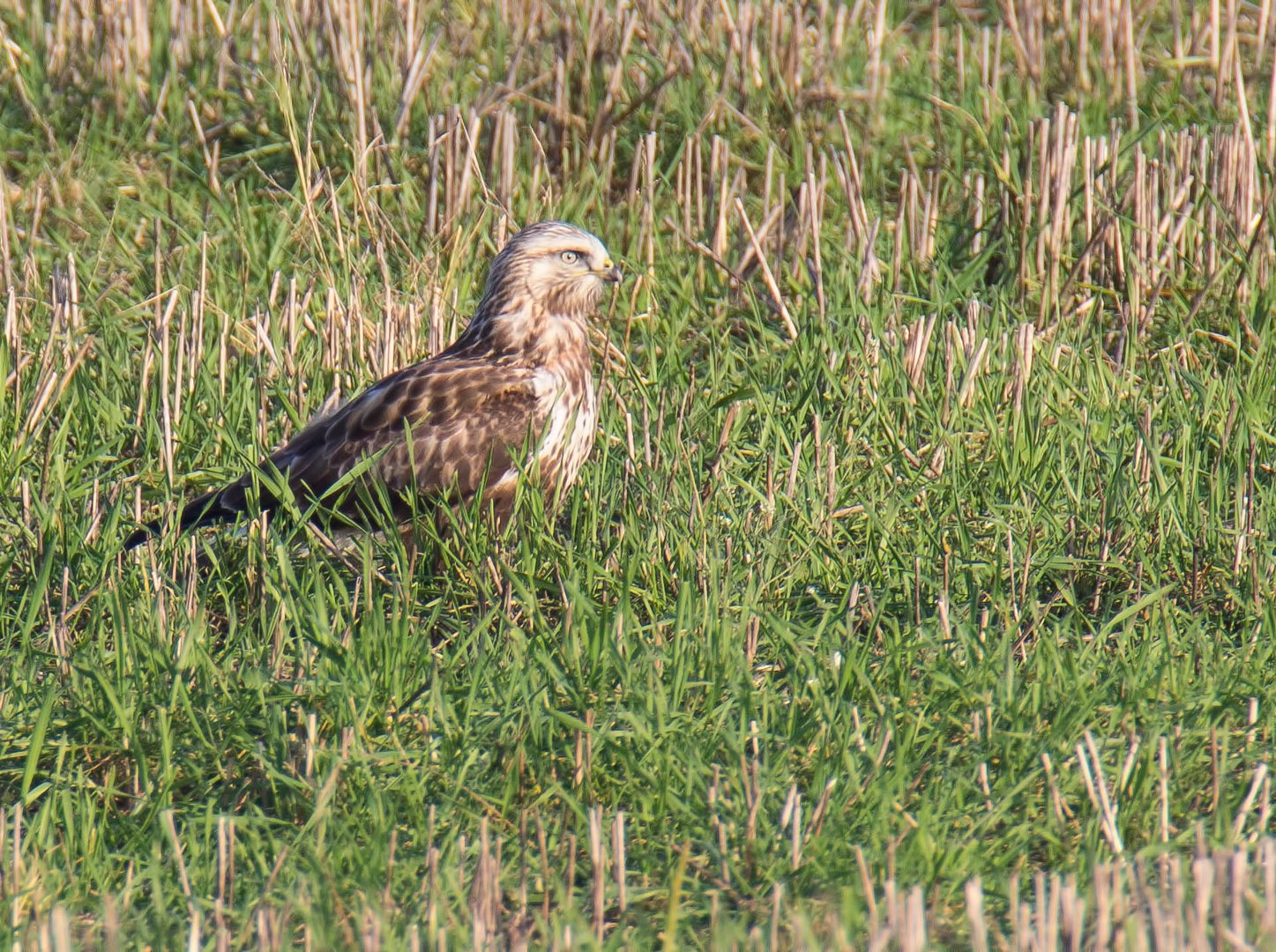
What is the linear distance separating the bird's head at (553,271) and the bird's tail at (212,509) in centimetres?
116

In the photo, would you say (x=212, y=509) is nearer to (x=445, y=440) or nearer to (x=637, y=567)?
(x=445, y=440)

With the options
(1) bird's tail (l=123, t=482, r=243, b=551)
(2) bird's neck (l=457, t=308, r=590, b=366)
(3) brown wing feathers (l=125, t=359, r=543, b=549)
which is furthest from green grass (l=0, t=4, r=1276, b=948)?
(2) bird's neck (l=457, t=308, r=590, b=366)

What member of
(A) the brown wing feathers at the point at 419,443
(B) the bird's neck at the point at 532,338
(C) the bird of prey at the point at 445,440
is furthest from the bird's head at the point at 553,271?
(A) the brown wing feathers at the point at 419,443

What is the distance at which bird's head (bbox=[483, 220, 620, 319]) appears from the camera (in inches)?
229

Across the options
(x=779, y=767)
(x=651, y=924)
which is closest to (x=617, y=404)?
(x=779, y=767)

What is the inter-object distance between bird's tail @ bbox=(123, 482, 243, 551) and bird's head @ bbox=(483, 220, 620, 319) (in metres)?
1.16

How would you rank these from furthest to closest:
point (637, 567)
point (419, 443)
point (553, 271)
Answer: point (553, 271) < point (419, 443) < point (637, 567)

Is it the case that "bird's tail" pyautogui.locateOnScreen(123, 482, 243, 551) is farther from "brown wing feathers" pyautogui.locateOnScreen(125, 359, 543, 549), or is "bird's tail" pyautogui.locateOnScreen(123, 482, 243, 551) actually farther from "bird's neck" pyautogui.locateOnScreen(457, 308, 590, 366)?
"bird's neck" pyautogui.locateOnScreen(457, 308, 590, 366)

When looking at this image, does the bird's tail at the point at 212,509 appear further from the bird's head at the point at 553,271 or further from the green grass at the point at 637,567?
the bird's head at the point at 553,271

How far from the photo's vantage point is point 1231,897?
2975mm

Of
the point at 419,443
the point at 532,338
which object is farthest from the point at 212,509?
the point at 532,338

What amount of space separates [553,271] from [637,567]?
145 cm

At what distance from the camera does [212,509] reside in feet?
17.7

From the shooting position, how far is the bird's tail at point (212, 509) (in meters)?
5.32
